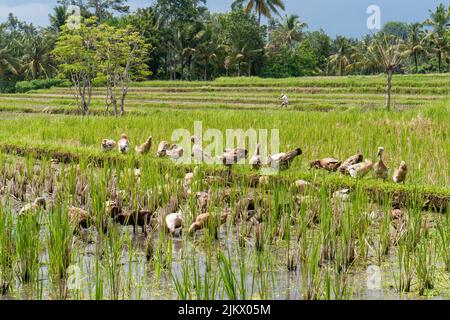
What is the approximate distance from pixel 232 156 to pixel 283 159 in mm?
532

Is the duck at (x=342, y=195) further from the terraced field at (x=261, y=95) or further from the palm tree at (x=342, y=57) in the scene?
the palm tree at (x=342, y=57)

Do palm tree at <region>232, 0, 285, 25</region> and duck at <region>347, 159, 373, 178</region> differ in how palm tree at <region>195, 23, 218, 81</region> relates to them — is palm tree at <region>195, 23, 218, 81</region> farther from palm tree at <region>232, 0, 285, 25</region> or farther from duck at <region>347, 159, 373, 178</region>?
duck at <region>347, 159, 373, 178</region>

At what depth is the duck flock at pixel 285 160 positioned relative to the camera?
5398 millimetres

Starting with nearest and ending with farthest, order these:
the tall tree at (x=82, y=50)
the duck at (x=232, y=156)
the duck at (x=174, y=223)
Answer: the duck at (x=174, y=223), the duck at (x=232, y=156), the tall tree at (x=82, y=50)

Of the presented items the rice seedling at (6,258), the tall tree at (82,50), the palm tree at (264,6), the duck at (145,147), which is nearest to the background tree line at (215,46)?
the palm tree at (264,6)

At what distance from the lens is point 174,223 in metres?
4.05

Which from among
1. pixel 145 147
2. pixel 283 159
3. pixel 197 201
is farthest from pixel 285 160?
pixel 145 147

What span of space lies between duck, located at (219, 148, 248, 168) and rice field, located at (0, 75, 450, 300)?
0.29 feet

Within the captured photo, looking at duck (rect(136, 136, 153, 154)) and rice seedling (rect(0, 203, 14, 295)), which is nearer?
rice seedling (rect(0, 203, 14, 295))

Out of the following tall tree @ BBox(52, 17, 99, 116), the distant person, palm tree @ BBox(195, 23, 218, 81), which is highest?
palm tree @ BBox(195, 23, 218, 81)

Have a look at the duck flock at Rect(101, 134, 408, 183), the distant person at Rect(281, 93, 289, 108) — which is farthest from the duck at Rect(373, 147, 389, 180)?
the distant person at Rect(281, 93, 289, 108)

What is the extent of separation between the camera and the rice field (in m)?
3.10

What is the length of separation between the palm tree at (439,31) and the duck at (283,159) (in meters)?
31.7

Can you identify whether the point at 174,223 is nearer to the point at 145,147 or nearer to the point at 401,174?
the point at 401,174
